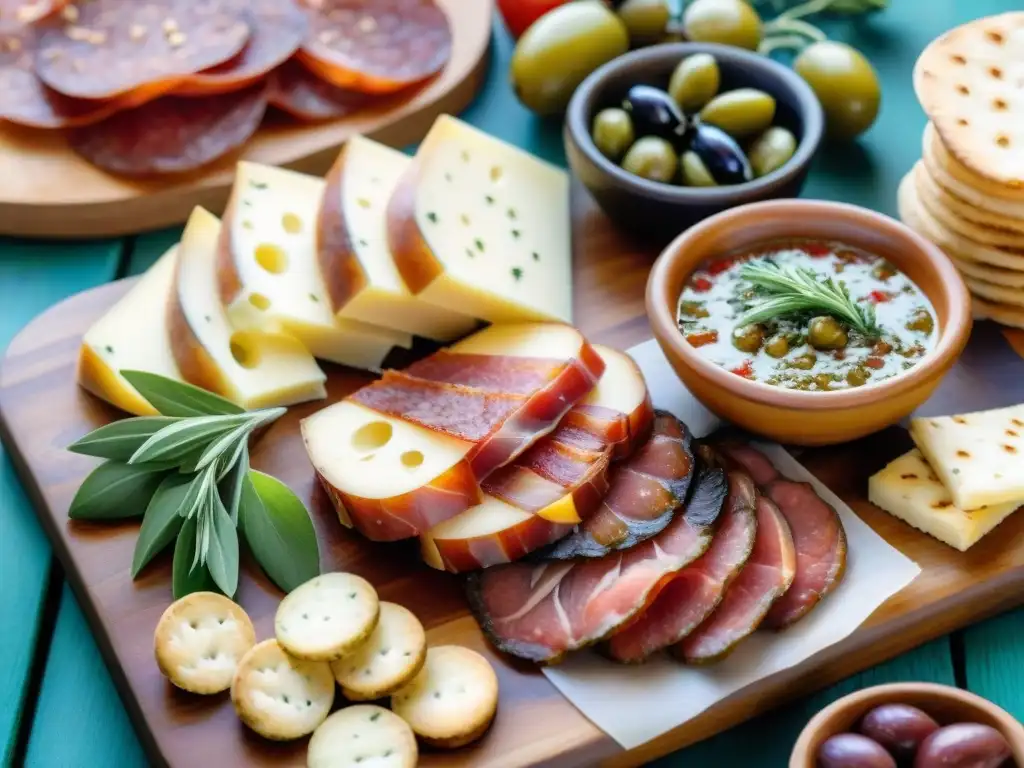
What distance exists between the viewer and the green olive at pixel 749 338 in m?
2.21

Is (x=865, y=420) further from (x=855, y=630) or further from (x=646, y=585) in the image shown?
(x=646, y=585)

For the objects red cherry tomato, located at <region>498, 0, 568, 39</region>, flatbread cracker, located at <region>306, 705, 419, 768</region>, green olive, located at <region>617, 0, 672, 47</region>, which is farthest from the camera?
red cherry tomato, located at <region>498, 0, 568, 39</region>

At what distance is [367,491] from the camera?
82.4 inches

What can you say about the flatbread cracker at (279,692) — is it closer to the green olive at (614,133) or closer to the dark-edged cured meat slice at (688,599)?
the dark-edged cured meat slice at (688,599)

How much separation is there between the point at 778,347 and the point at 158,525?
1135 mm

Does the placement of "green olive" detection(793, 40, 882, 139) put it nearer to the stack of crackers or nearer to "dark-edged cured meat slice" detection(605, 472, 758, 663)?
the stack of crackers

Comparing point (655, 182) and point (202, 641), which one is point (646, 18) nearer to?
point (655, 182)

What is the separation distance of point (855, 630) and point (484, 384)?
0.80 meters

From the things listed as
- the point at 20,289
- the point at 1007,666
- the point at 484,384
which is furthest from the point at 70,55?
the point at 1007,666

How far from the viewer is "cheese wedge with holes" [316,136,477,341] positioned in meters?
2.40

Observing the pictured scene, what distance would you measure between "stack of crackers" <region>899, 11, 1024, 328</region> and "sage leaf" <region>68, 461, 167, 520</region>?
1597 millimetres

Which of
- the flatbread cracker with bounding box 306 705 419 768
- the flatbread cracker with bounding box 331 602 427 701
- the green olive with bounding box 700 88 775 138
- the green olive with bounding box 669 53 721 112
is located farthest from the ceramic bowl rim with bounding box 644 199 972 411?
the flatbread cracker with bounding box 306 705 419 768

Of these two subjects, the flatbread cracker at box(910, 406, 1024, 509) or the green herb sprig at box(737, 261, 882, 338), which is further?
the green herb sprig at box(737, 261, 882, 338)

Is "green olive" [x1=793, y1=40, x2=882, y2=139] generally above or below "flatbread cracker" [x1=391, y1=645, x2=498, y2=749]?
above
